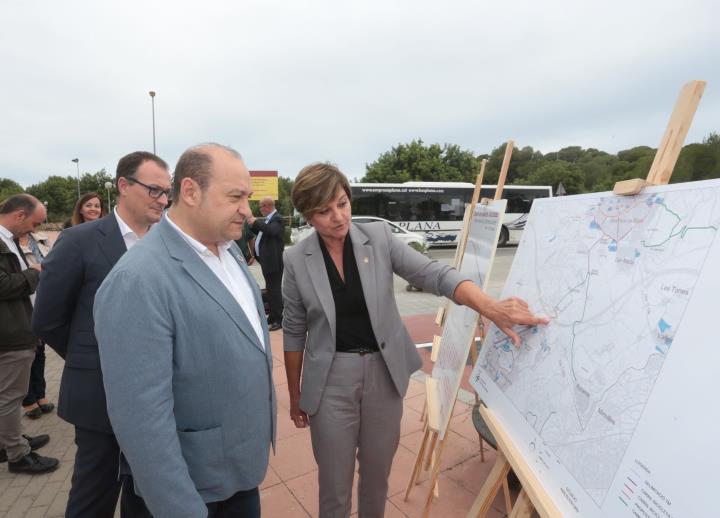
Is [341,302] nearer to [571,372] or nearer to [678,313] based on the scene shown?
[571,372]

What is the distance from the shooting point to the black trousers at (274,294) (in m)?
5.84

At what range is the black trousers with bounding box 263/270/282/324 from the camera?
584 centimetres

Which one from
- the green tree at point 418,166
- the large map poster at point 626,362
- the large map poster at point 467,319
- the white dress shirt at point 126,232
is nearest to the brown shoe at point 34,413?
the white dress shirt at point 126,232

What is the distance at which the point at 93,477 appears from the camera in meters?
1.65

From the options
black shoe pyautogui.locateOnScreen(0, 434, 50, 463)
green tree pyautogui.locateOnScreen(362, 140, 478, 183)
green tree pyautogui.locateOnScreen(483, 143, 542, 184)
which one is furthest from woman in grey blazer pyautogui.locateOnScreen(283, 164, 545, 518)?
green tree pyautogui.locateOnScreen(483, 143, 542, 184)

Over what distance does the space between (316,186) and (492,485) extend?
1.31 m

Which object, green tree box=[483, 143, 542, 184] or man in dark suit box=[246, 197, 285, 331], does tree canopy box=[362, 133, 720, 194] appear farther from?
man in dark suit box=[246, 197, 285, 331]

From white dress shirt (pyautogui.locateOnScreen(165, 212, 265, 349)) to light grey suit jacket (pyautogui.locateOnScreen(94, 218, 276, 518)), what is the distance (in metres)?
0.04

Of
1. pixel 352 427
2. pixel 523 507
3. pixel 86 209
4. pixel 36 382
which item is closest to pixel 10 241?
pixel 86 209

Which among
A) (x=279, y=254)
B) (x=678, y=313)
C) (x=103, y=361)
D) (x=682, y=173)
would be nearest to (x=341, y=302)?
(x=103, y=361)

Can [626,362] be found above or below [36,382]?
above

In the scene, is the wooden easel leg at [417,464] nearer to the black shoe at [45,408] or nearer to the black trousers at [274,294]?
the black shoe at [45,408]

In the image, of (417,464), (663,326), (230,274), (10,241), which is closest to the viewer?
(663,326)

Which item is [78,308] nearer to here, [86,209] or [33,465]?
[33,465]
